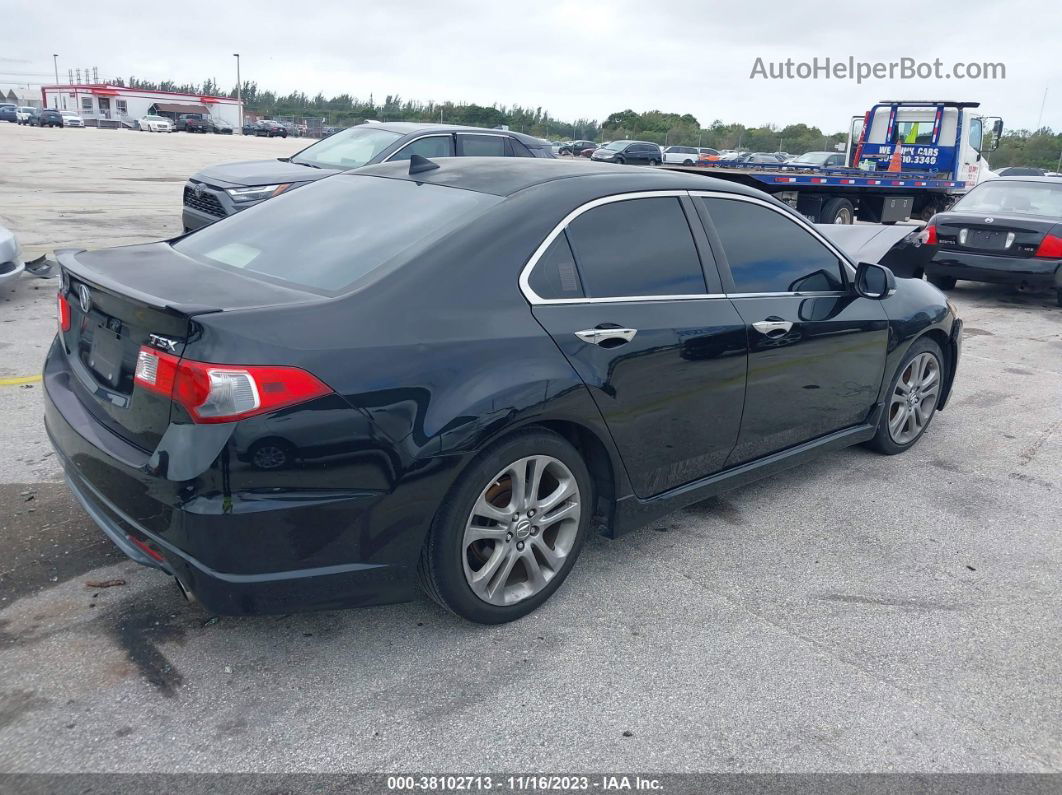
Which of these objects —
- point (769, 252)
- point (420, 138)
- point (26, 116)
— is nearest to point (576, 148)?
point (26, 116)

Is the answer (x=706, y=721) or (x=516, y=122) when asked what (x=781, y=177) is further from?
(x=516, y=122)

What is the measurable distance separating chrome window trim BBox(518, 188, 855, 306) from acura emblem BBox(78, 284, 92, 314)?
1.51 metres

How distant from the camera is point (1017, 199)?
36.0ft

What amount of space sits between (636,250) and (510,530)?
126 centimetres

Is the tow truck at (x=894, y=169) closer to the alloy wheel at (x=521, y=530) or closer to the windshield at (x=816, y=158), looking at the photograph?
the alloy wheel at (x=521, y=530)

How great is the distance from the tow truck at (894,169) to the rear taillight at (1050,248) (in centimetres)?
490

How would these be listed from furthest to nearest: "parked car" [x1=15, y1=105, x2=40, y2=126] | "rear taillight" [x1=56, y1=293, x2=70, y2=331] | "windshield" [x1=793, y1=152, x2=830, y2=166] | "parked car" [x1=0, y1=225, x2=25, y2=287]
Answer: "parked car" [x1=15, y1=105, x2=40, y2=126]
"windshield" [x1=793, y1=152, x2=830, y2=166]
"parked car" [x1=0, y1=225, x2=25, y2=287]
"rear taillight" [x1=56, y1=293, x2=70, y2=331]

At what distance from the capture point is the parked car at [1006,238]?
10.1 metres

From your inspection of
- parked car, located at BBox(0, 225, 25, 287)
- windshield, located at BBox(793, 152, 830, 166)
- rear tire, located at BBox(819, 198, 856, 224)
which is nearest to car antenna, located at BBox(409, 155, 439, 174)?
parked car, located at BBox(0, 225, 25, 287)

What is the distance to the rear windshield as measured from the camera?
3.16 meters

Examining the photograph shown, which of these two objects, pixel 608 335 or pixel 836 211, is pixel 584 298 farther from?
pixel 836 211

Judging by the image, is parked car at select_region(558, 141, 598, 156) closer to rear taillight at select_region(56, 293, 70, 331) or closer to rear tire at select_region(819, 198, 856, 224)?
rear tire at select_region(819, 198, 856, 224)

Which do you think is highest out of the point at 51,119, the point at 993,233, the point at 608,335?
the point at 51,119

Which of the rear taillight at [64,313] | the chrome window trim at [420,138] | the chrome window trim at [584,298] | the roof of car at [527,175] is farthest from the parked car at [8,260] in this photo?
the chrome window trim at [584,298]
